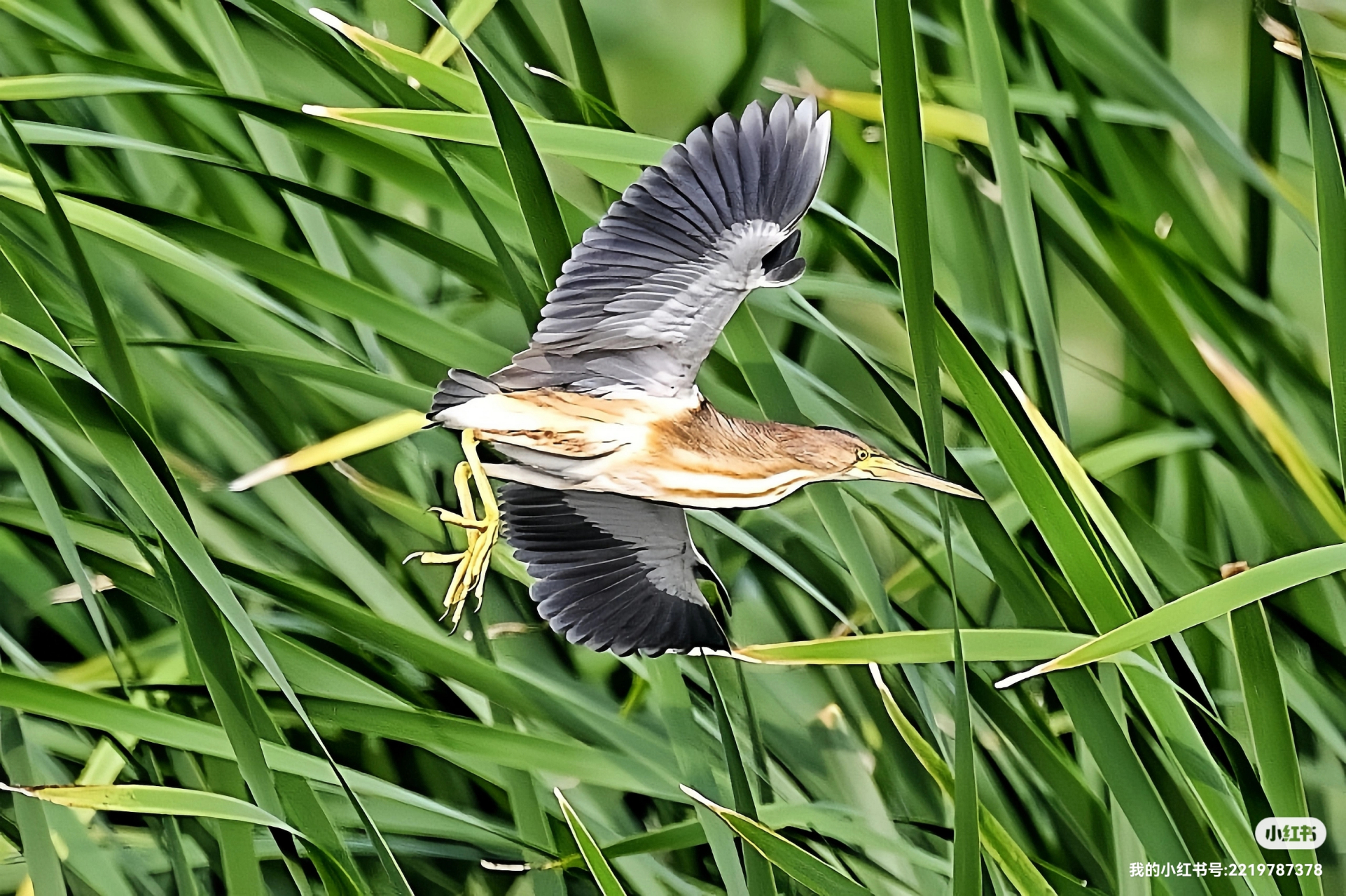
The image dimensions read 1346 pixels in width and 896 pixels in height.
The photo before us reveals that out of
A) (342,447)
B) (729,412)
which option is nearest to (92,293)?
(342,447)

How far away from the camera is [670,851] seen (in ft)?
2.45

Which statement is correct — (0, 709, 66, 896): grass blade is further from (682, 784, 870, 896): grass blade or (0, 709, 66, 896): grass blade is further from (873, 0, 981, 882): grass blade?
(873, 0, 981, 882): grass blade

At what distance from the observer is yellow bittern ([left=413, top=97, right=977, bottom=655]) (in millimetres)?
628

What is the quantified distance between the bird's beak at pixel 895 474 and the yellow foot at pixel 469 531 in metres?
0.26

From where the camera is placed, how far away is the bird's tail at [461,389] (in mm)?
687

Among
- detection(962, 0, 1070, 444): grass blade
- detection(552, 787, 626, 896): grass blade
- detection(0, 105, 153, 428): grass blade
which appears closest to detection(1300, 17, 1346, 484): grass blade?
detection(962, 0, 1070, 444): grass blade

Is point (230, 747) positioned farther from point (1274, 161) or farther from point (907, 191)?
point (1274, 161)

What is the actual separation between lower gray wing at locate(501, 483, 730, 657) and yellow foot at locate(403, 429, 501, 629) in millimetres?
13

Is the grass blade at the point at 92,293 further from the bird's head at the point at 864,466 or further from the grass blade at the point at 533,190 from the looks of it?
the bird's head at the point at 864,466

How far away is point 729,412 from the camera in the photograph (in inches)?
27.6

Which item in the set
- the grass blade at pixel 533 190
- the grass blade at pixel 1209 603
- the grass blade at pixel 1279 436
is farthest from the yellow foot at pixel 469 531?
the grass blade at pixel 1279 436

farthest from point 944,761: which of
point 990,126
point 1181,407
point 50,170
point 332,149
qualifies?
point 50,170

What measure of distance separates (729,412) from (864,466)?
101 mm

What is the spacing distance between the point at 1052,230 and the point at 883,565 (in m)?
0.27
